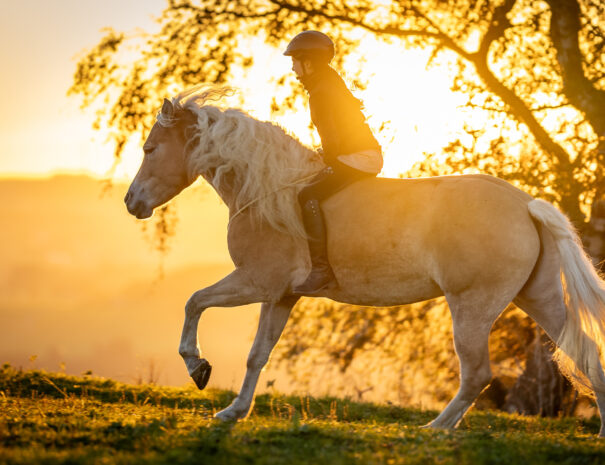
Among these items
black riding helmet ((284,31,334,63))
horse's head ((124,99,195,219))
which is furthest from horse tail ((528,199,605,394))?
horse's head ((124,99,195,219))

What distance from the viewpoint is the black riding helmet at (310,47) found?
6332mm

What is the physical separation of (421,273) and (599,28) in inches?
277

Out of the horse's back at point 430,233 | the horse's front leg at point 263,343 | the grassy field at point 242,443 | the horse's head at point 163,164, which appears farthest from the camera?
the horse's head at point 163,164

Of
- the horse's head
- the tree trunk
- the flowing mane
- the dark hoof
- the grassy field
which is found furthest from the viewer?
the tree trunk

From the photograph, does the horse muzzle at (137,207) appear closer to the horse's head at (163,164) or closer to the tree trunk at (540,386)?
the horse's head at (163,164)

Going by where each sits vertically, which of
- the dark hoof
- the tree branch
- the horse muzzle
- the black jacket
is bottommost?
the dark hoof

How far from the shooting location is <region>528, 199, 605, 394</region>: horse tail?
19.6ft

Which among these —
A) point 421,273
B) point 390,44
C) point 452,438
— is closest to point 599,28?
point 390,44

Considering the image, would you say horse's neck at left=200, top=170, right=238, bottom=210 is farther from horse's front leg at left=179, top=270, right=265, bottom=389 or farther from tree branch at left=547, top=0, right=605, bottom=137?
tree branch at left=547, top=0, right=605, bottom=137

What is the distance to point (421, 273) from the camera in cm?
600

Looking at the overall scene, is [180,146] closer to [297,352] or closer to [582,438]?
[582,438]

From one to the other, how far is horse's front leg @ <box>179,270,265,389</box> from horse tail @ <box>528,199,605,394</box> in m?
2.46

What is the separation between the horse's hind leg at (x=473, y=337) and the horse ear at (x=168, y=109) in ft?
9.71

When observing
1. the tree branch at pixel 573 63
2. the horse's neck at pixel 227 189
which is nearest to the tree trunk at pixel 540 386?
the tree branch at pixel 573 63
